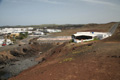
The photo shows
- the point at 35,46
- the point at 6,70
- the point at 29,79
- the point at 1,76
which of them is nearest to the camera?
the point at 29,79

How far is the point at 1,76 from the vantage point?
1886 centimetres

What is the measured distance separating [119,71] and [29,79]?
703cm

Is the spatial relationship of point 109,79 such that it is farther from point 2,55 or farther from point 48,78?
point 2,55

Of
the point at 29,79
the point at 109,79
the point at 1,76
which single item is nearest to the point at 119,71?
the point at 109,79

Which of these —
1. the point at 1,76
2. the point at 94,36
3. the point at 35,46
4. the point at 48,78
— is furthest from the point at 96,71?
the point at 35,46

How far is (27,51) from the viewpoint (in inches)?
1352

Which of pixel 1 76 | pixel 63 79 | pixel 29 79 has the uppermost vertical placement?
pixel 63 79

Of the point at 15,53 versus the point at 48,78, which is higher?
the point at 48,78

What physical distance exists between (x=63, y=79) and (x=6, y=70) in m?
17.7

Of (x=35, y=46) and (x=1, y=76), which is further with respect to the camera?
(x=35, y=46)

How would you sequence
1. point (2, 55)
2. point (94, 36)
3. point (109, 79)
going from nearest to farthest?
point (109, 79) < point (2, 55) < point (94, 36)

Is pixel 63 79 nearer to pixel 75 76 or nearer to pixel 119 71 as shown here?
pixel 75 76

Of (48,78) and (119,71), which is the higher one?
(119,71)

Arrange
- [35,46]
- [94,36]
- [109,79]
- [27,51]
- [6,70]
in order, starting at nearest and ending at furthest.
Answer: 1. [109,79]
2. [6,70]
3. [94,36]
4. [27,51]
5. [35,46]
